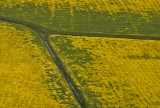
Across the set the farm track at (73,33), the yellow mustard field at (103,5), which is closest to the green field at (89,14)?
the yellow mustard field at (103,5)

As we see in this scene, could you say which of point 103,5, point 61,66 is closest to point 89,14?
point 103,5

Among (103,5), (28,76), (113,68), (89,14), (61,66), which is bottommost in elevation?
(113,68)

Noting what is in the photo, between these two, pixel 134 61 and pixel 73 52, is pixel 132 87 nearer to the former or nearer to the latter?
pixel 134 61

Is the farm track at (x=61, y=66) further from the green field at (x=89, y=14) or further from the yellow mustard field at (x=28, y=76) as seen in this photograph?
the green field at (x=89, y=14)

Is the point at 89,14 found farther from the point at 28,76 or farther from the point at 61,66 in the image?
the point at 28,76

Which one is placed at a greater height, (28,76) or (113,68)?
(28,76)

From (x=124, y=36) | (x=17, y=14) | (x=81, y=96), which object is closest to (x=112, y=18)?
(x=124, y=36)
